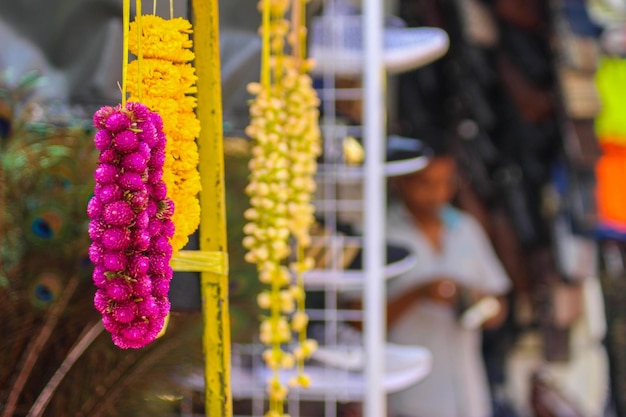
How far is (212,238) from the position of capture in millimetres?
1030

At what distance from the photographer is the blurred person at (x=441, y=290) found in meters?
2.64

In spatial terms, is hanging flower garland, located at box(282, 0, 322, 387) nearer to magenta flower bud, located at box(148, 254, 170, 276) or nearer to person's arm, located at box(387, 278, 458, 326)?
magenta flower bud, located at box(148, 254, 170, 276)

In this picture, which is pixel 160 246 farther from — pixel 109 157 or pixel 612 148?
pixel 612 148

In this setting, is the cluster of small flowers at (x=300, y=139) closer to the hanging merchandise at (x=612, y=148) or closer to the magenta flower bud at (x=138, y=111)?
the magenta flower bud at (x=138, y=111)

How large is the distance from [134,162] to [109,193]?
0.11ft

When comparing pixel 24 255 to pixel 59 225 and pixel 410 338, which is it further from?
pixel 410 338

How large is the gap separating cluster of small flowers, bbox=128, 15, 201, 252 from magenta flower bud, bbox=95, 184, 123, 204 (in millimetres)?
124

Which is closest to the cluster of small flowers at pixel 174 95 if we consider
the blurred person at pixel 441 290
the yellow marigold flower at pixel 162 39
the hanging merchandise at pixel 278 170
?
the yellow marigold flower at pixel 162 39

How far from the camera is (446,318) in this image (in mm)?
2725

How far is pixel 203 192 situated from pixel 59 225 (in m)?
0.44

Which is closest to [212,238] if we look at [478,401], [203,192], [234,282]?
[203,192]

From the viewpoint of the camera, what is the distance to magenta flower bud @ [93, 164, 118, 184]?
2.58 feet

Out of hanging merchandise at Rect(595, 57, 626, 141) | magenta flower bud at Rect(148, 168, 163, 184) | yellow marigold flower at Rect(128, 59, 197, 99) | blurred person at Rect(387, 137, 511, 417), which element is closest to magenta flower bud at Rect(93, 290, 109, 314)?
magenta flower bud at Rect(148, 168, 163, 184)

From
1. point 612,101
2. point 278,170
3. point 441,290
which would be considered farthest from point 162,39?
point 612,101
